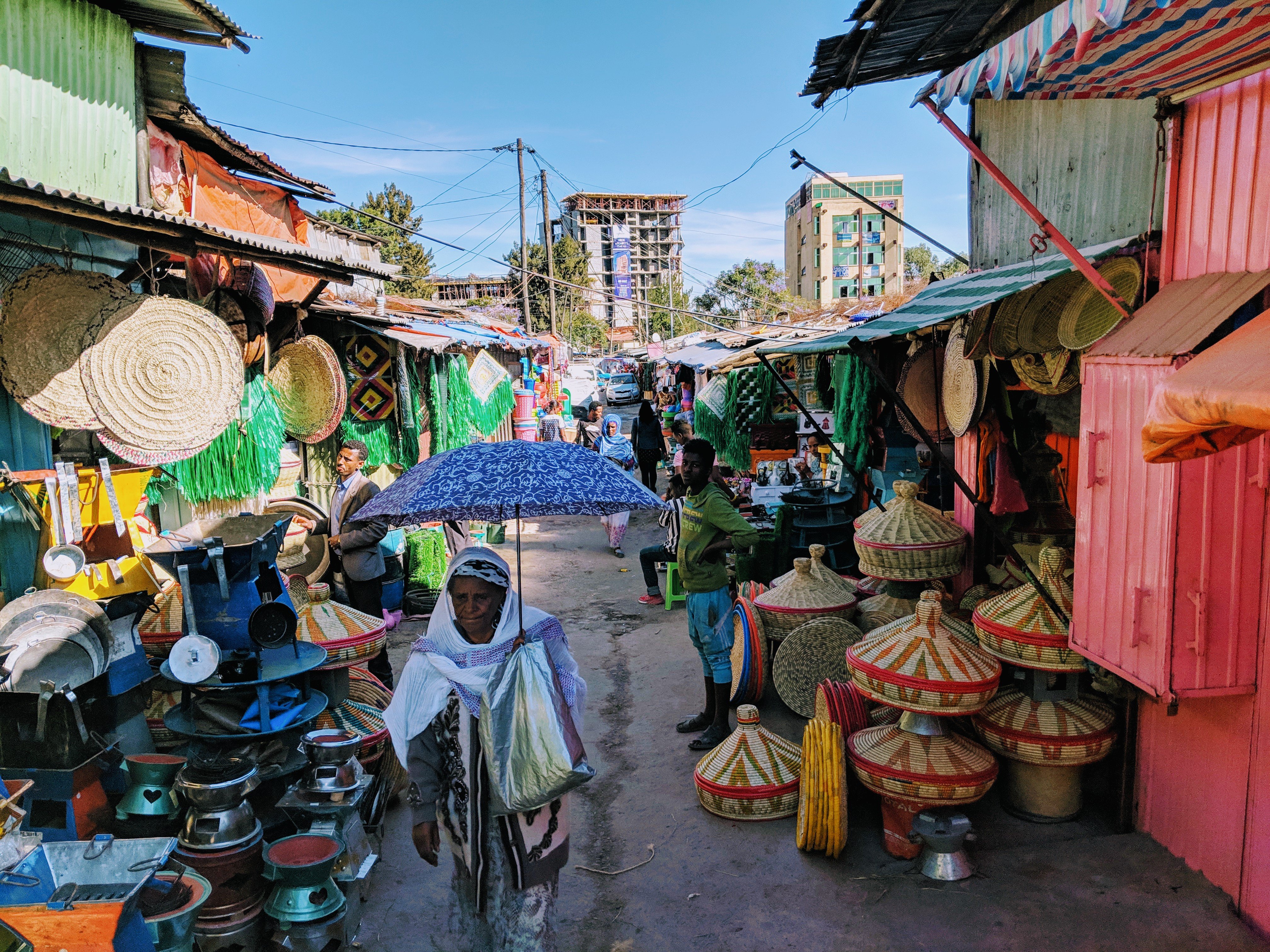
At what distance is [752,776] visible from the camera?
4148mm

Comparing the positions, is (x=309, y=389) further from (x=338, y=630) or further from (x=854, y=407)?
(x=854, y=407)

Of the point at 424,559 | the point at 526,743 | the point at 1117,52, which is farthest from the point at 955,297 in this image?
the point at 424,559

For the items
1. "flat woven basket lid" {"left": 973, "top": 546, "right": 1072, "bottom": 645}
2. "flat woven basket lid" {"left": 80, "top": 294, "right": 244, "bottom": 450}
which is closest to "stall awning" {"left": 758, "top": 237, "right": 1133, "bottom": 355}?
"flat woven basket lid" {"left": 973, "top": 546, "right": 1072, "bottom": 645}

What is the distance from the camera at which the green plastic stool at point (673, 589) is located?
8141 millimetres

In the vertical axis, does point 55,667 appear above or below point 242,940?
above

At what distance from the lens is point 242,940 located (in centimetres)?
312

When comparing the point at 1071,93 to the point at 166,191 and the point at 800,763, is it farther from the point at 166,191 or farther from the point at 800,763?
the point at 166,191

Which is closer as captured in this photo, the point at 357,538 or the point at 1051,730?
the point at 1051,730

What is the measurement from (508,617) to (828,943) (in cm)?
187

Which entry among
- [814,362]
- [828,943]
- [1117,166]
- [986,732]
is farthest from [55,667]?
[814,362]

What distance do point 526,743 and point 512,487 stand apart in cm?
94

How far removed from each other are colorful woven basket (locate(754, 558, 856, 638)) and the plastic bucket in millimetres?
8526

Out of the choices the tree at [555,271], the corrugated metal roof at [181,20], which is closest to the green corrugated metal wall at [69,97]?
the corrugated metal roof at [181,20]

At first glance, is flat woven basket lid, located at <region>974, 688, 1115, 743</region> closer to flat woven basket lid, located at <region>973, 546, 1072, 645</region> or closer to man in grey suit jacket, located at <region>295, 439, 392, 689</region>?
flat woven basket lid, located at <region>973, 546, 1072, 645</region>
